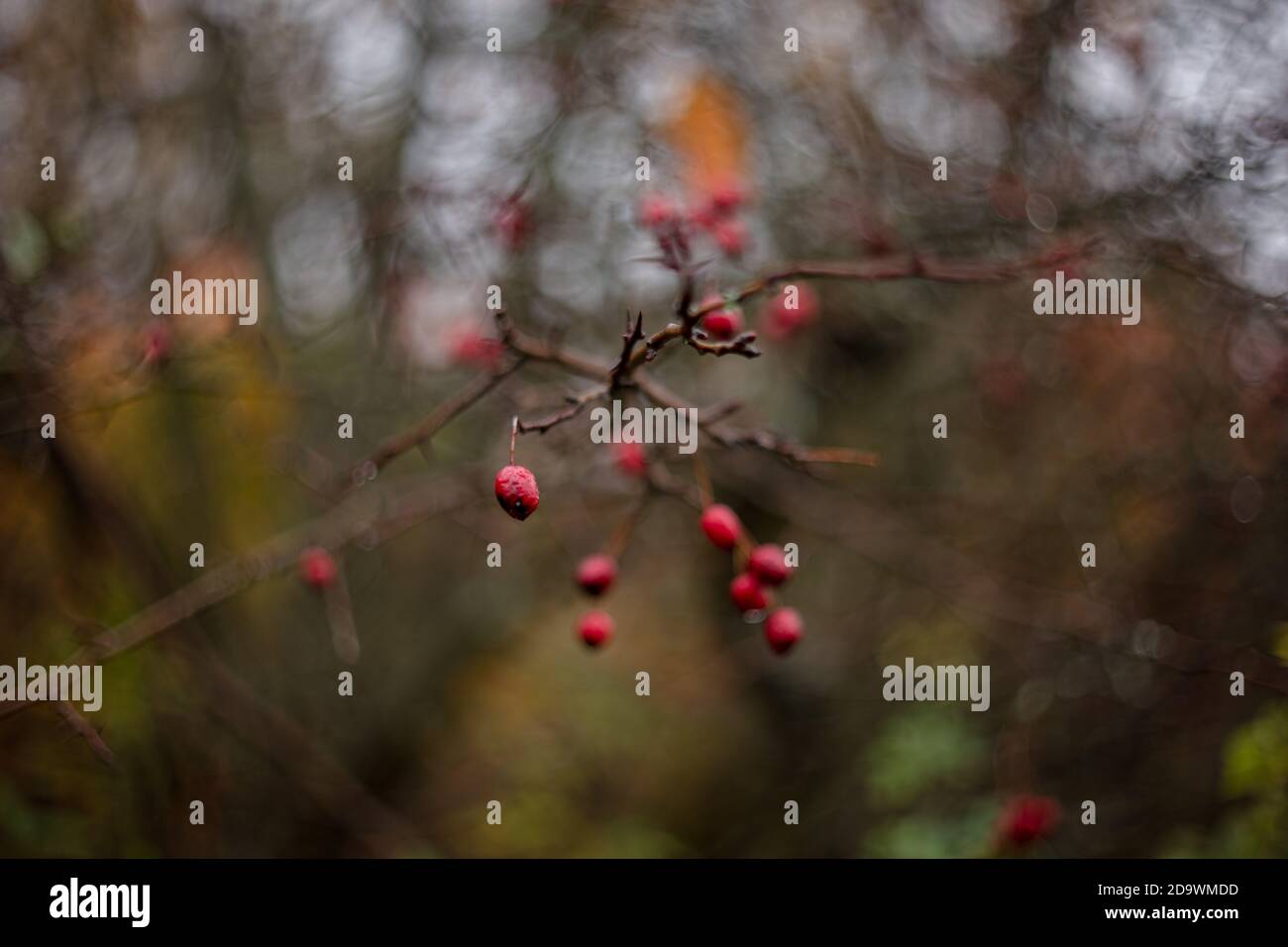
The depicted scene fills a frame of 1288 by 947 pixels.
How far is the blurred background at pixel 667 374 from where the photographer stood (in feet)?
11.1

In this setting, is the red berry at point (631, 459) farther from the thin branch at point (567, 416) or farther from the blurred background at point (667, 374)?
the thin branch at point (567, 416)

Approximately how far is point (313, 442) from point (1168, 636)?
12.4 ft

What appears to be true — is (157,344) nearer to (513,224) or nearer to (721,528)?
(513,224)

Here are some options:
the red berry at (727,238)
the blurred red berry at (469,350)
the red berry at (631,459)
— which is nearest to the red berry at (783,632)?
the red berry at (631,459)

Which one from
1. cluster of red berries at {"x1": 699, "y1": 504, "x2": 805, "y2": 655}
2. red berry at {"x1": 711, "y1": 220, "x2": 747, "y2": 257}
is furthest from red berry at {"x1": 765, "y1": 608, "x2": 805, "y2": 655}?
red berry at {"x1": 711, "y1": 220, "x2": 747, "y2": 257}

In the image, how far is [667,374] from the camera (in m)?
5.34

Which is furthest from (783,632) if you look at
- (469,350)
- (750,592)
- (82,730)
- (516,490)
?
(469,350)

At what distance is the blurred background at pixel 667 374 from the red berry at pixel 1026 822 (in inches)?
0.4

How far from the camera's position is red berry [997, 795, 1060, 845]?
3451 mm

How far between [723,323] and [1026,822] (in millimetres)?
2347

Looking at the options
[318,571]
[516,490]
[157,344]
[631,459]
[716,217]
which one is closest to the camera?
[516,490]

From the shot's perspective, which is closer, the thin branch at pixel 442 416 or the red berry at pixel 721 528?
the thin branch at pixel 442 416
